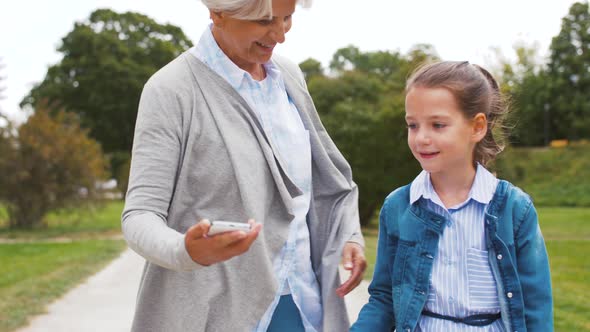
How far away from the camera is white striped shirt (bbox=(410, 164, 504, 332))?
2.47m

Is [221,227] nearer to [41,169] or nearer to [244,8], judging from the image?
[244,8]

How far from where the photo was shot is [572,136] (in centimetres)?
Result: 4178

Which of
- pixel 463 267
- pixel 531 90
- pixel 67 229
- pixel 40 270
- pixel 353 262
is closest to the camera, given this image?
pixel 463 267

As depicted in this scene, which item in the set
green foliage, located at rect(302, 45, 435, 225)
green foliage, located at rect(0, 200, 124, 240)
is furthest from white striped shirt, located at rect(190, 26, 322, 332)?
green foliage, located at rect(0, 200, 124, 240)

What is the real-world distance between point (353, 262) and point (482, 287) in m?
0.41

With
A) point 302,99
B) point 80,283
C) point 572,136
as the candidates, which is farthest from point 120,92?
point 302,99

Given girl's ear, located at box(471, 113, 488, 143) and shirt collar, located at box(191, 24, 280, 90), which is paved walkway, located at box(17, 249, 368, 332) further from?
shirt collar, located at box(191, 24, 280, 90)

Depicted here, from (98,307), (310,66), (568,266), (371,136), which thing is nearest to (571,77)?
(310,66)

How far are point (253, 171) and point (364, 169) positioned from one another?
14590 millimetres

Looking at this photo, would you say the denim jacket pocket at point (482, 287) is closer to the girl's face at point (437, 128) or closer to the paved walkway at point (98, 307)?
the girl's face at point (437, 128)

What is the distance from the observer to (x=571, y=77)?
140ft

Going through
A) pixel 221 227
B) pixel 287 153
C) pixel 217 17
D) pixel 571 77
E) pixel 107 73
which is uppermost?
pixel 571 77

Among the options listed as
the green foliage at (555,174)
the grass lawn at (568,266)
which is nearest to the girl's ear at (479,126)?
the grass lawn at (568,266)

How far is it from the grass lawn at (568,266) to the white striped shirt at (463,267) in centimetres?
443
